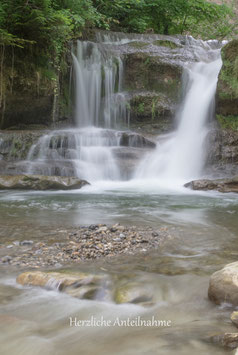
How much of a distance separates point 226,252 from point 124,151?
7357mm

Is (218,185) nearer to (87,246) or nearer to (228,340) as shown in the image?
(87,246)

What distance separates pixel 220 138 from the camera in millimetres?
10258

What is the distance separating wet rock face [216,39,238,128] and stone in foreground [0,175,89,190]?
5574 millimetres

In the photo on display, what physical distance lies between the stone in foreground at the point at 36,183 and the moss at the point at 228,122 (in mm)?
5260

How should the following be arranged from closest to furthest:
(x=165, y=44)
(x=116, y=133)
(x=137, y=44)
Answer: (x=116, y=133)
(x=137, y=44)
(x=165, y=44)

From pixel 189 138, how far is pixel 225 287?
31.5 feet

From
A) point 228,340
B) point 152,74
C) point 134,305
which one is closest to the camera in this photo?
point 228,340

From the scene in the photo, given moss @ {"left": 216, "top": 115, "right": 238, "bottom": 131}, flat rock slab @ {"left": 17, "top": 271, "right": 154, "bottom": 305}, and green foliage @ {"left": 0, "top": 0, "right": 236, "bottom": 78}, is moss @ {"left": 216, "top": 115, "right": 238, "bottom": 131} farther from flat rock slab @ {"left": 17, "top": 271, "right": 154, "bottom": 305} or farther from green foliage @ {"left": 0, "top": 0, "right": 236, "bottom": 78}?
flat rock slab @ {"left": 17, "top": 271, "right": 154, "bottom": 305}

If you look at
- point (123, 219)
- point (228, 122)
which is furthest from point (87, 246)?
point (228, 122)

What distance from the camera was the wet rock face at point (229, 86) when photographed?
1049 centimetres

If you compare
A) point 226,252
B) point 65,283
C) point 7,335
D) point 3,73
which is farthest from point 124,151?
point 7,335

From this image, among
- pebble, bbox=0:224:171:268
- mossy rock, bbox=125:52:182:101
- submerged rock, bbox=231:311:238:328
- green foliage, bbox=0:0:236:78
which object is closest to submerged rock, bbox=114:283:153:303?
submerged rock, bbox=231:311:238:328

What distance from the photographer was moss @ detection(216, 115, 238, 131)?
10352 mm

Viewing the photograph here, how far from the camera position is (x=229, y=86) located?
1057 centimetres
